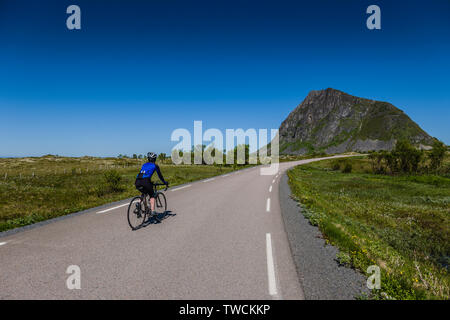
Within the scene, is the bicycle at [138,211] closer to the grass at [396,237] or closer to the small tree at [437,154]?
the grass at [396,237]

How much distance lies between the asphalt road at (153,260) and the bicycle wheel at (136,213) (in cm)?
25

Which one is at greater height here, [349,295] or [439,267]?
[349,295]

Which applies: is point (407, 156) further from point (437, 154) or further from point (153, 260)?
point (153, 260)

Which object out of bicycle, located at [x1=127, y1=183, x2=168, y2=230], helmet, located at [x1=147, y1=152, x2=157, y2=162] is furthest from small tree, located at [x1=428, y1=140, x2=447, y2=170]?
bicycle, located at [x1=127, y1=183, x2=168, y2=230]

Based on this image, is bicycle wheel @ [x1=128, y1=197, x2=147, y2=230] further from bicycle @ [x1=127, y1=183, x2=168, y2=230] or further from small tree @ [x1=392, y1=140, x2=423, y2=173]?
small tree @ [x1=392, y1=140, x2=423, y2=173]

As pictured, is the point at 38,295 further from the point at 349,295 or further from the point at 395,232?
the point at 395,232

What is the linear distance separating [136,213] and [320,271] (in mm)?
4931

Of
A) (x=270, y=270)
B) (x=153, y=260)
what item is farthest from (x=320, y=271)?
(x=153, y=260)

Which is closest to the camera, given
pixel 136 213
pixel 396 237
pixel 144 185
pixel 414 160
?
pixel 136 213

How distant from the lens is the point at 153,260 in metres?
4.32

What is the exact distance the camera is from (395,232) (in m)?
7.92
